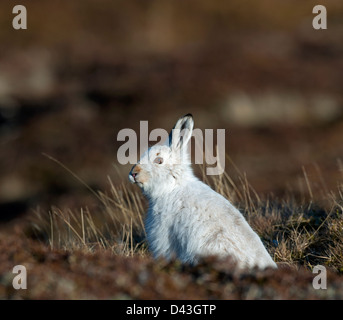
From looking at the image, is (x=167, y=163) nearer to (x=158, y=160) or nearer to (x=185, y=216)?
(x=158, y=160)

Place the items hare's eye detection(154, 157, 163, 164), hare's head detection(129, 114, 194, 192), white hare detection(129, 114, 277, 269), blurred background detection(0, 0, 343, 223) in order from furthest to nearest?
1. blurred background detection(0, 0, 343, 223)
2. hare's eye detection(154, 157, 163, 164)
3. hare's head detection(129, 114, 194, 192)
4. white hare detection(129, 114, 277, 269)

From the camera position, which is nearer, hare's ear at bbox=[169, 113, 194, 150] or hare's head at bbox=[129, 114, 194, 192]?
hare's head at bbox=[129, 114, 194, 192]

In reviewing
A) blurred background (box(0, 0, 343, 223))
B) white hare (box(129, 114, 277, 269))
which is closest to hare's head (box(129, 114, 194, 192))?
white hare (box(129, 114, 277, 269))

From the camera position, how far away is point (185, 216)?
6.51m

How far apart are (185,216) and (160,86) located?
2402 cm

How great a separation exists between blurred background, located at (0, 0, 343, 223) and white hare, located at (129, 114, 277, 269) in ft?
41.6

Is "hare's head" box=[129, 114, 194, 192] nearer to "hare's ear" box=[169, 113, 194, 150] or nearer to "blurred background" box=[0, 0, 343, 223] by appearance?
"hare's ear" box=[169, 113, 194, 150]

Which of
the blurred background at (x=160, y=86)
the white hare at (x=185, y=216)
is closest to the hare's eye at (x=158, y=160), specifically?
the white hare at (x=185, y=216)

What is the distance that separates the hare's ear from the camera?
743 cm

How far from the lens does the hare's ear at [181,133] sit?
7426mm

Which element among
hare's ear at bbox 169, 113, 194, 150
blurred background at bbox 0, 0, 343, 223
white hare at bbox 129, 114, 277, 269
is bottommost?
white hare at bbox 129, 114, 277, 269

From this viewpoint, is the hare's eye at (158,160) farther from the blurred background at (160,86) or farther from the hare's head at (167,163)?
the blurred background at (160,86)

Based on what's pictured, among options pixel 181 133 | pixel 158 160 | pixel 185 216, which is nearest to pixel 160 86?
pixel 181 133

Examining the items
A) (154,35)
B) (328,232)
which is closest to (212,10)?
(154,35)
